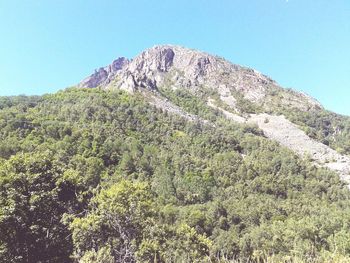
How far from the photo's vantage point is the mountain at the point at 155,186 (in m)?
21.8

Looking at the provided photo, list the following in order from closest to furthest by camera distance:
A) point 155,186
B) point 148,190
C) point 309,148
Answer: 1. point 148,190
2. point 155,186
3. point 309,148

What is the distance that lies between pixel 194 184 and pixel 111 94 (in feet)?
281

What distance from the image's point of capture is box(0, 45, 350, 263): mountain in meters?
21.8

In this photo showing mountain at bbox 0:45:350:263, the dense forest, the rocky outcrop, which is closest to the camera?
the dense forest

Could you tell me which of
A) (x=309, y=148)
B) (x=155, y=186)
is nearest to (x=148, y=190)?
(x=155, y=186)

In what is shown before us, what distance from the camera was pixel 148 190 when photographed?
2723 centimetres

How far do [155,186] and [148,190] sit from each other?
77.0 meters

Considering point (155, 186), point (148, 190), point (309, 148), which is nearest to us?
point (148, 190)

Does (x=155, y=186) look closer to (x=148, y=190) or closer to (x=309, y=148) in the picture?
(x=148, y=190)

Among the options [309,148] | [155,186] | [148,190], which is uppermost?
A: [309,148]

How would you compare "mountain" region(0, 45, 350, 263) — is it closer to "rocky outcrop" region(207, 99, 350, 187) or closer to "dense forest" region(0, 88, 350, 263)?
"dense forest" region(0, 88, 350, 263)

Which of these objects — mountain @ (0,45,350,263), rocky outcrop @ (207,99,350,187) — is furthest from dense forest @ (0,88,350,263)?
rocky outcrop @ (207,99,350,187)

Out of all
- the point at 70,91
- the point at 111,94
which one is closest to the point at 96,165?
the point at 111,94

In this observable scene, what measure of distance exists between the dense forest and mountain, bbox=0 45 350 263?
0.44 ft
